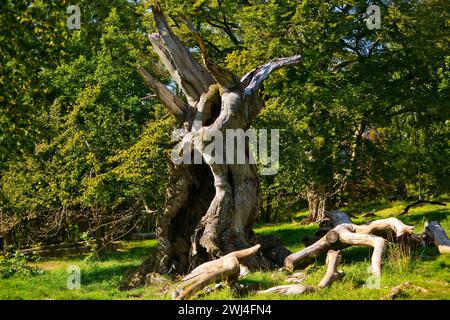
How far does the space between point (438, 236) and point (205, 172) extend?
19.5ft

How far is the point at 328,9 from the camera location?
2366cm

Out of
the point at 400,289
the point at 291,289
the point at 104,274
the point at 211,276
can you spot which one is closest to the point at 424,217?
the point at 104,274

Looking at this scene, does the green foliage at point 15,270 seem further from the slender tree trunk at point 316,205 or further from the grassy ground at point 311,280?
the slender tree trunk at point 316,205

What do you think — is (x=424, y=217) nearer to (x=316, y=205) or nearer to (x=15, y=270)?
(x=316, y=205)

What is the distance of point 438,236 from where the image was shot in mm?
13242

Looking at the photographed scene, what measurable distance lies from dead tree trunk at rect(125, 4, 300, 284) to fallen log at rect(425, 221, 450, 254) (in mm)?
3988

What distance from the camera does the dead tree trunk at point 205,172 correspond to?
13.8m

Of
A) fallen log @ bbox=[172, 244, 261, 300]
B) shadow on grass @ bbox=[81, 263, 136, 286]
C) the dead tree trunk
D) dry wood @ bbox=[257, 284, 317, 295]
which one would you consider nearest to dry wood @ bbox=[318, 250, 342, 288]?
dry wood @ bbox=[257, 284, 317, 295]

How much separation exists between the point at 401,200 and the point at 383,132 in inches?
160

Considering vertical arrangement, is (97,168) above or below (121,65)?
below

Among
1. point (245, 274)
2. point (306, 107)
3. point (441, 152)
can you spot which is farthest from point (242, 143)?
point (441, 152)

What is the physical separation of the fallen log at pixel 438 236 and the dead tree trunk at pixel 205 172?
399 cm

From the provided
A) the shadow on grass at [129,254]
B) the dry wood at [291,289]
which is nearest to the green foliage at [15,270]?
the shadow on grass at [129,254]

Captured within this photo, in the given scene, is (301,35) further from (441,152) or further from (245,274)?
(245,274)
